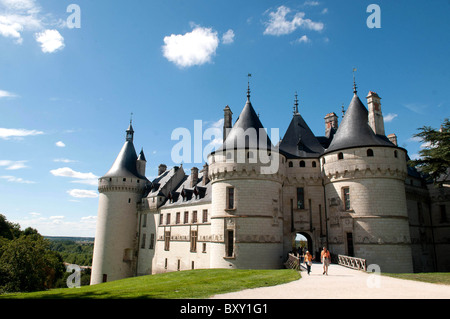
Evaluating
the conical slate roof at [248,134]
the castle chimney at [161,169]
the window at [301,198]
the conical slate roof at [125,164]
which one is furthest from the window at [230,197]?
the castle chimney at [161,169]

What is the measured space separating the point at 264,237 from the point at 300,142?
10.3 meters

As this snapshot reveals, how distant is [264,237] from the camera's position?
23.3m

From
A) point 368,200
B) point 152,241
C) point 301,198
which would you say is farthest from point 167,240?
point 368,200

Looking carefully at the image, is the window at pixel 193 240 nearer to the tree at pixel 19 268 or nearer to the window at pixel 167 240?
the window at pixel 167 240

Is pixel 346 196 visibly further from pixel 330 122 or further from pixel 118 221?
pixel 118 221

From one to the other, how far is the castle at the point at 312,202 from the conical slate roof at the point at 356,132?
0.08m

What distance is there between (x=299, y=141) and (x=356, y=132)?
531 cm

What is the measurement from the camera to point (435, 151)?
21.6 m

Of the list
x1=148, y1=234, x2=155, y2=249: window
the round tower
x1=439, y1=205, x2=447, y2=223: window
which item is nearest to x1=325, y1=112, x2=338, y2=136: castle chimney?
the round tower

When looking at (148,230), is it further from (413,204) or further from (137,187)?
(413,204)

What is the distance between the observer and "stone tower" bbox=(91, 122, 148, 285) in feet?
128
